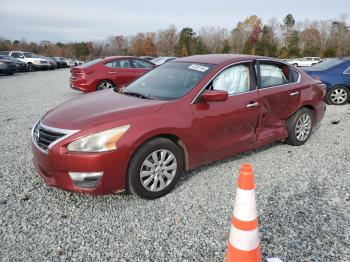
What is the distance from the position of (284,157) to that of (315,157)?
1.65 feet

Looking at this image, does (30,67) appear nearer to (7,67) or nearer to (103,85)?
(7,67)

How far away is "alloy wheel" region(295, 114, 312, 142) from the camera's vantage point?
527 centimetres

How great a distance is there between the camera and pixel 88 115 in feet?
11.4

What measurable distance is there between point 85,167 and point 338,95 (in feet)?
28.4

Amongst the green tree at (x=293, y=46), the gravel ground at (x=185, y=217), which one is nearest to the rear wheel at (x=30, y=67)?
the gravel ground at (x=185, y=217)

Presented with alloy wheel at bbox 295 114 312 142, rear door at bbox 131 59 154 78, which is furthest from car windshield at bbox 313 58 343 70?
rear door at bbox 131 59 154 78

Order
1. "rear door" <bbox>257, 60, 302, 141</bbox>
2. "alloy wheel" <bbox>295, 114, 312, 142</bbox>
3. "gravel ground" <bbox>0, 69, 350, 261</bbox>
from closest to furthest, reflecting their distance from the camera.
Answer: "gravel ground" <bbox>0, 69, 350, 261</bbox>
"rear door" <bbox>257, 60, 302, 141</bbox>
"alloy wheel" <bbox>295, 114, 312, 142</bbox>

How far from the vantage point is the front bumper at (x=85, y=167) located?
3.13 meters

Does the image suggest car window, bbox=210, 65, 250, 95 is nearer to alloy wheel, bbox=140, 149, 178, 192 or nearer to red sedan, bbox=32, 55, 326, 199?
red sedan, bbox=32, 55, 326, 199

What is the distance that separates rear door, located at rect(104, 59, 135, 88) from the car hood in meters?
6.75

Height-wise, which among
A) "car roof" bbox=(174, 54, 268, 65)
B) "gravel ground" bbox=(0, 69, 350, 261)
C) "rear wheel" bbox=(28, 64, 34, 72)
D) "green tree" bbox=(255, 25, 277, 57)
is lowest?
"gravel ground" bbox=(0, 69, 350, 261)

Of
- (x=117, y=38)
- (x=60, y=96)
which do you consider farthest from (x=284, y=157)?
(x=117, y=38)

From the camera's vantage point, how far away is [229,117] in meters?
4.06

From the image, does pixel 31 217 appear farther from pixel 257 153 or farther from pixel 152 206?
pixel 257 153
